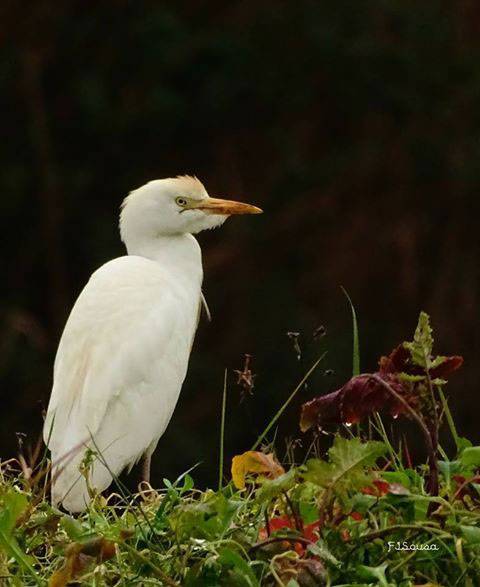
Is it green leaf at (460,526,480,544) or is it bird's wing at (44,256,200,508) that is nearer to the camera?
green leaf at (460,526,480,544)

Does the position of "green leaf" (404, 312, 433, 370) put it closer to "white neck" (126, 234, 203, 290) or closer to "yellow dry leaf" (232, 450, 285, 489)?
"yellow dry leaf" (232, 450, 285, 489)

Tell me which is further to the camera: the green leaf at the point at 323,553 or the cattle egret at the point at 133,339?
the cattle egret at the point at 133,339

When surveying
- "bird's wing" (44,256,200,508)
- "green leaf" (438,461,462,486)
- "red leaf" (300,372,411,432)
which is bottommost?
"bird's wing" (44,256,200,508)

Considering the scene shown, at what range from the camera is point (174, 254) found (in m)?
3.82

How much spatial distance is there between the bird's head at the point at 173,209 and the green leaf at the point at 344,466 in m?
2.10

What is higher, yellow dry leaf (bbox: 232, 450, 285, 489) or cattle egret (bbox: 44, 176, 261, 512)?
yellow dry leaf (bbox: 232, 450, 285, 489)

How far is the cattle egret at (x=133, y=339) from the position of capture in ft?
10.7

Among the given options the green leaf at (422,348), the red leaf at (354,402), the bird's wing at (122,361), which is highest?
the green leaf at (422,348)

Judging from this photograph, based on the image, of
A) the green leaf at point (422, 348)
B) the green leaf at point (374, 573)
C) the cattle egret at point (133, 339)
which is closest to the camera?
the green leaf at point (374, 573)

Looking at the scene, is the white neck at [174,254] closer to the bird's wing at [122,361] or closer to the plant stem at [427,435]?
the bird's wing at [122,361]

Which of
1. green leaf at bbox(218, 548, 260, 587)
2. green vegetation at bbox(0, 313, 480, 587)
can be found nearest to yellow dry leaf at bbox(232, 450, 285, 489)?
green vegetation at bbox(0, 313, 480, 587)

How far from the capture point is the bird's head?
3775mm

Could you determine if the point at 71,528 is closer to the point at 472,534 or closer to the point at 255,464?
the point at 255,464

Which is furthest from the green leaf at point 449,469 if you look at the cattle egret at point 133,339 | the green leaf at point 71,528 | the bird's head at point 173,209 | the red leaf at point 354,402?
the bird's head at point 173,209
